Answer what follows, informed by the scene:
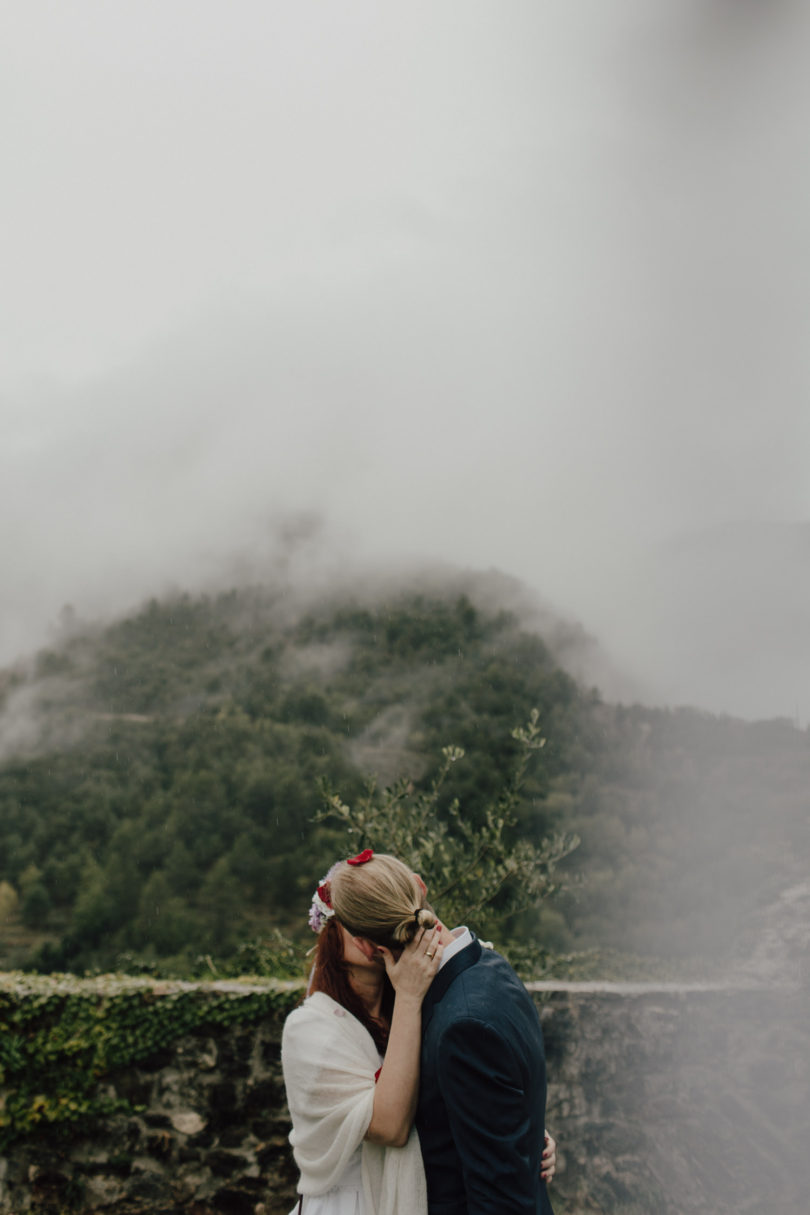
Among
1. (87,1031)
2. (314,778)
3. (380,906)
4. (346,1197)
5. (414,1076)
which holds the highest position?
(380,906)

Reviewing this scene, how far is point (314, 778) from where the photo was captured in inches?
355

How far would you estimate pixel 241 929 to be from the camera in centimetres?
885

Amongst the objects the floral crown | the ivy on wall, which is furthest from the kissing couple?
the ivy on wall

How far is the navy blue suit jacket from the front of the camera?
1.17m

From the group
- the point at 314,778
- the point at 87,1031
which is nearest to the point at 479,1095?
the point at 87,1031

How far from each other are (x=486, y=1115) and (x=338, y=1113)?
30 centimetres

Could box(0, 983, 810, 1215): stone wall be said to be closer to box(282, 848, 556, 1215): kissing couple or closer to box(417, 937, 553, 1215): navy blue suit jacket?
box(282, 848, 556, 1215): kissing couple

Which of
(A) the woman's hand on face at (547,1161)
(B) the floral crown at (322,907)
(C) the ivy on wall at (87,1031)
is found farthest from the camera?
(C) the ivy on wall at (87,1031)

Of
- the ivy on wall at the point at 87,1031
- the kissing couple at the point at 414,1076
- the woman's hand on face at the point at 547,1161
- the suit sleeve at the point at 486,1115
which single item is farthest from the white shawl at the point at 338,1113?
the ivy on wall at the point at 87,1031

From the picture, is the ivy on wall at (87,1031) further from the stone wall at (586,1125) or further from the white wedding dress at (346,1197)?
the white wedding dress at (346,1197)

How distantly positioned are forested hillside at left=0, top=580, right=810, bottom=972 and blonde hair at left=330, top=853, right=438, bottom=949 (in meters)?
2.92

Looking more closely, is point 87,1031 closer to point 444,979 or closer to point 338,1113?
point 338,1113

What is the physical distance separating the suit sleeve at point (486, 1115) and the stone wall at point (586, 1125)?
271 centimetres

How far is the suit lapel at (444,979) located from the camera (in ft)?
4.30
